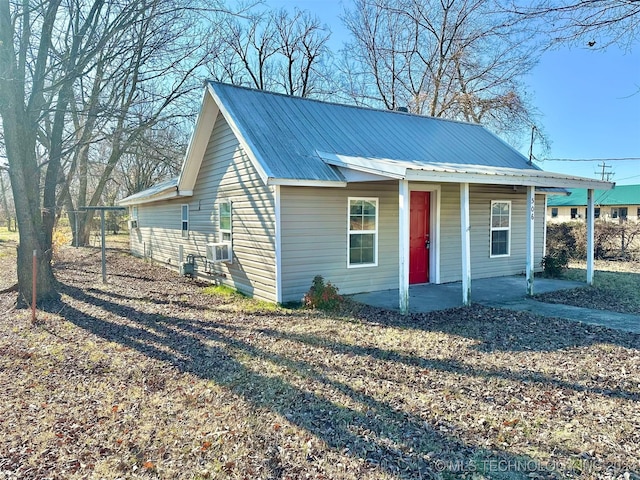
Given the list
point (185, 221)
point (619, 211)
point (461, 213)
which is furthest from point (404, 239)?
point (619, 211)

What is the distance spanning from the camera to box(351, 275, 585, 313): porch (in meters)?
8.12

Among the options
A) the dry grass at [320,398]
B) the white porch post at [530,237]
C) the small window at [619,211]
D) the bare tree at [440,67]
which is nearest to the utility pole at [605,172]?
the small window at [619,211]

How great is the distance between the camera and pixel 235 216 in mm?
9672

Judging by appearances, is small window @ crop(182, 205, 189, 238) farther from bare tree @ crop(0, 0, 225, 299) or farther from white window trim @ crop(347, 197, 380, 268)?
white window trim @ crop(347, 197, 380, 268)

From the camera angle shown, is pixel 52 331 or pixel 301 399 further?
pixel 52 331

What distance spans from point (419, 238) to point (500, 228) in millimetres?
2696

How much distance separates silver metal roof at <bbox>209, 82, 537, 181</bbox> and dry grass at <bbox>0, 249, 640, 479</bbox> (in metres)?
3.27

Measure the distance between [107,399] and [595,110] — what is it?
25616 mm

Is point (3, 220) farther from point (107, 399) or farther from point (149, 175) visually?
point (107, 399)

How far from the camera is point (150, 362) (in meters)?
5.30

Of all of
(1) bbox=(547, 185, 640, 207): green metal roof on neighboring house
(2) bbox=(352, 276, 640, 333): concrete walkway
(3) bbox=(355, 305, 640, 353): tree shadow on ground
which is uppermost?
(1) bbox=(547, 185, 640, 207): green metal roof on neighboring house

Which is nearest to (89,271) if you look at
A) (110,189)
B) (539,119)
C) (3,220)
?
(539,119)

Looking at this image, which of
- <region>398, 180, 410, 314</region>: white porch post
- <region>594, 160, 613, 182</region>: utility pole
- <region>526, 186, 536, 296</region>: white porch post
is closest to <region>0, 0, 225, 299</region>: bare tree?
<region>398, 180, 410, 314</region>: white porch post

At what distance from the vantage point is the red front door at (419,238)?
10.1 m
